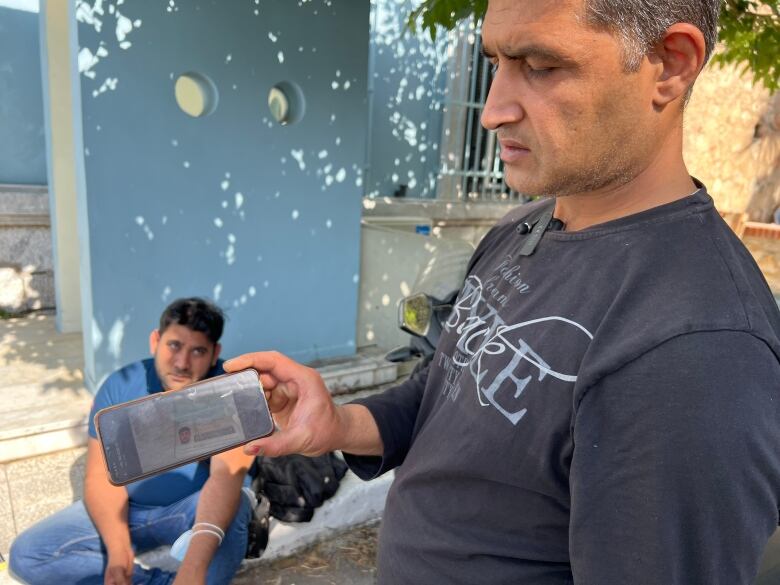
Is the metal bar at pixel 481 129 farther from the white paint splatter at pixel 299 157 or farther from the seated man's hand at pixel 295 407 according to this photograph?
the seated man's hand at pixel 295 407

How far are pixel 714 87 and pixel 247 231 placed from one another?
443 inches

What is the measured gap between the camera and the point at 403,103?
683 centimetres

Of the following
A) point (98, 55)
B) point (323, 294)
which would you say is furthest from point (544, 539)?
point (323, 294)

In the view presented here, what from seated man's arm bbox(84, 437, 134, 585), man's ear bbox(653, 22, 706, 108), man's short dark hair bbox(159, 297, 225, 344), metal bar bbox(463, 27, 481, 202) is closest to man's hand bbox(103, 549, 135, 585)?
seated man's arm bbox(84, 437, 134, 585)

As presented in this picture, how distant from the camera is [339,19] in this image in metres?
4.36

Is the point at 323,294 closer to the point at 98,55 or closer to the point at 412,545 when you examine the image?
the point at 98,55

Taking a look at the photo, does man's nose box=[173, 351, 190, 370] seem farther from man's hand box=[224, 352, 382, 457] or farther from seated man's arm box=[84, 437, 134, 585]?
man's hand box=[224, 352, 382, 457]

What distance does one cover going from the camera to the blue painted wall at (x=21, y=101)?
233 inches

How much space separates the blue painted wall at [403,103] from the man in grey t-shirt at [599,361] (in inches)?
229

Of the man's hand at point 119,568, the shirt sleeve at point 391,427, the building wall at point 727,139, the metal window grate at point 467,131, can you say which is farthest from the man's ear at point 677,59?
the building wall at point 727,139

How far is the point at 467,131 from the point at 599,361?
6814mm

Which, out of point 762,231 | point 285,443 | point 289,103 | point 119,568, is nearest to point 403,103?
point 289,103

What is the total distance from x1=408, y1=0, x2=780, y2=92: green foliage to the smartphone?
2.42 m

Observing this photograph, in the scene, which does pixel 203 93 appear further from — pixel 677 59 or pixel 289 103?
pixel 677 59
